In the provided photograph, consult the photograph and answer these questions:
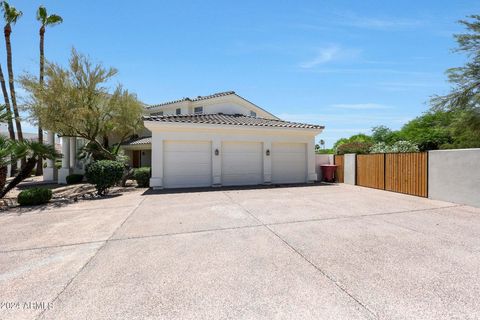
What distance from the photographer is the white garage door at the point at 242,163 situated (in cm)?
1284

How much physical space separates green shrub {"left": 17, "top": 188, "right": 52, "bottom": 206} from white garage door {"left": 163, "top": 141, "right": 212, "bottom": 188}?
4.65m

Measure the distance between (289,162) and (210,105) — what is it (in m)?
9.76

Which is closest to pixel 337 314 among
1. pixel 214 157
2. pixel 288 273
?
pixel 288 273

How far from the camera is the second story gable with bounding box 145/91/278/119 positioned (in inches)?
797

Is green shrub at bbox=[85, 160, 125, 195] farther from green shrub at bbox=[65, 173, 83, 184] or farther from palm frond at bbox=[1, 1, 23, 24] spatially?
palm frond at bbox=[1, 1, 23, 24]

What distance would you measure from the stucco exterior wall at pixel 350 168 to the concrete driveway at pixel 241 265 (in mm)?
6465

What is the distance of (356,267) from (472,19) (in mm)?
17742

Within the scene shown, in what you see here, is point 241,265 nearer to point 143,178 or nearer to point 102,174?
point 102,174

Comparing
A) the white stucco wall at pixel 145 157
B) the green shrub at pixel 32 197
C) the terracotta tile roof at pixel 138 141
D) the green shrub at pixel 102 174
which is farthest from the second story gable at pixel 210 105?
the green shrub at pixel 32 197

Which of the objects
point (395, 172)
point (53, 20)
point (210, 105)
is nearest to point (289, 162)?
point (395, 172)

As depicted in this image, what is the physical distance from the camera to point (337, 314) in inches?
97.1

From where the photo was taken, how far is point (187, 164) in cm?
1215

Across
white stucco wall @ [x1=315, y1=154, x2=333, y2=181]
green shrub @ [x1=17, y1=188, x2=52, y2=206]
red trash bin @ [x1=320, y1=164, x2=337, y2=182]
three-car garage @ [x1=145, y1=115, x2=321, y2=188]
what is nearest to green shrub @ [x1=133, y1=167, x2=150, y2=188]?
three-car garage @ [x1=145, y1=115, x2=321, y2=188]

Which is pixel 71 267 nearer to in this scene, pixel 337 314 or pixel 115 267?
pixel 115 267
